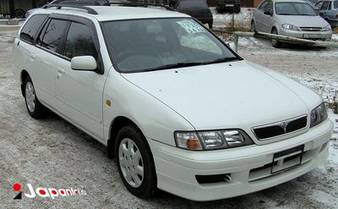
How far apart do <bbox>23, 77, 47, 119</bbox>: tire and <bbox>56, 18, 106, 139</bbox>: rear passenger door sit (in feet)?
3.39

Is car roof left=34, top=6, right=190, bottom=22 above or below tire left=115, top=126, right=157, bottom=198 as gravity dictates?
above

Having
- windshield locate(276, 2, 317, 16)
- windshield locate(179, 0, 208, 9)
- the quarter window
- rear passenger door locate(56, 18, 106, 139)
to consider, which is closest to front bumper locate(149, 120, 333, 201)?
rear passenger door locate(56, 18, 106, 139)

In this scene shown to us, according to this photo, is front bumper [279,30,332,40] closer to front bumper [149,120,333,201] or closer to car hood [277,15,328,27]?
car hood [277,15,328,27]

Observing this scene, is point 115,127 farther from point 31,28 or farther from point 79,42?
point 31,28

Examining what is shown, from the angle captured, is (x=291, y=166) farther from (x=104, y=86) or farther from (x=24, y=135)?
(x=24, y=135)

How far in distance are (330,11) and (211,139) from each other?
1904cm

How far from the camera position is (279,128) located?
355 centimetres

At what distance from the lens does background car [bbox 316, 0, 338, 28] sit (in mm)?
20109

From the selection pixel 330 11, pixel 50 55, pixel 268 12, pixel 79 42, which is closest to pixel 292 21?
pixel 268 12

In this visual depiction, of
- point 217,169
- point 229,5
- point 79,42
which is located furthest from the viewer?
point 229,5

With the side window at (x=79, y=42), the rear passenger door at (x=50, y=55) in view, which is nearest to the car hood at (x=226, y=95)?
the side window at (x=79, y=42)

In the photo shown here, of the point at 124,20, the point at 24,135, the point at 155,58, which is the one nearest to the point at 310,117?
the point at 155,58

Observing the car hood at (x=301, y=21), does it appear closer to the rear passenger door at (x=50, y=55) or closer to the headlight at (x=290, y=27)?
the headlight at (x=290, y=27)

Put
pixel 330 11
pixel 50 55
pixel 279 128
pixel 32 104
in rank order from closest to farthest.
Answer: pixel 279 128, pixel 50 55, pixel 32 104, pixel 330 11
